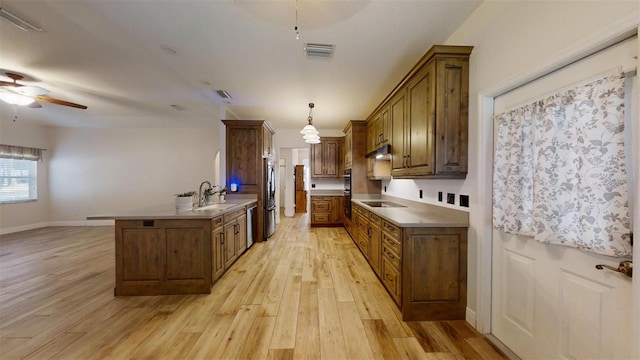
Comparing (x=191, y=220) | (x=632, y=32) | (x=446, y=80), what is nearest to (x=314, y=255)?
(x=191, y=220)

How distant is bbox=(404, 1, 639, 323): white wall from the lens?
1236 mm

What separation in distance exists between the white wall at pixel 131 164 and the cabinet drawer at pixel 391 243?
5.49m

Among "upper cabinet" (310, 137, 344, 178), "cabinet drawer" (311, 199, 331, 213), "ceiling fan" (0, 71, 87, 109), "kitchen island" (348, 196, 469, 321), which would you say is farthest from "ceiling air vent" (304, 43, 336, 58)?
"cabinet drawer" (311, 199, 331, 213)

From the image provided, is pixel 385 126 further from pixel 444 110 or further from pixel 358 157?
pixel 358 157

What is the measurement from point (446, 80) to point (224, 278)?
3.53 meters

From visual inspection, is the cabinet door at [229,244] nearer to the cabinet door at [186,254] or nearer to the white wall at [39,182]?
the cabinet door at [186,254]

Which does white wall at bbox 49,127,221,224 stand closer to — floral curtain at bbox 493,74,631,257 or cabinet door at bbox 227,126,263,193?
cabinet door at bbox 227,126,263,193

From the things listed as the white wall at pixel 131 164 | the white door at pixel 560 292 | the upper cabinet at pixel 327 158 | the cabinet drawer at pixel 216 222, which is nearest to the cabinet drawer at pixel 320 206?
the upper cabinet at pixel 327 158

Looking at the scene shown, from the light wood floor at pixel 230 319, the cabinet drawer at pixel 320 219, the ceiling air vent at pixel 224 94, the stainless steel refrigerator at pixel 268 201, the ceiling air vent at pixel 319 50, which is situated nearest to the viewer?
the light wood floor at pixel 230 319

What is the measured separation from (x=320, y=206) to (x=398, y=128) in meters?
3.73

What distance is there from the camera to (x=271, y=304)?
7.97 feet

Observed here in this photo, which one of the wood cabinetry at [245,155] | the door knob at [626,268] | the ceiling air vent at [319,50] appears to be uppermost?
the ceiling air vent at [319,50]

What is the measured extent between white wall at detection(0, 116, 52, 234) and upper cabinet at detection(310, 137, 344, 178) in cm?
742

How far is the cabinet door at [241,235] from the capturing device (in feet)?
12.1
